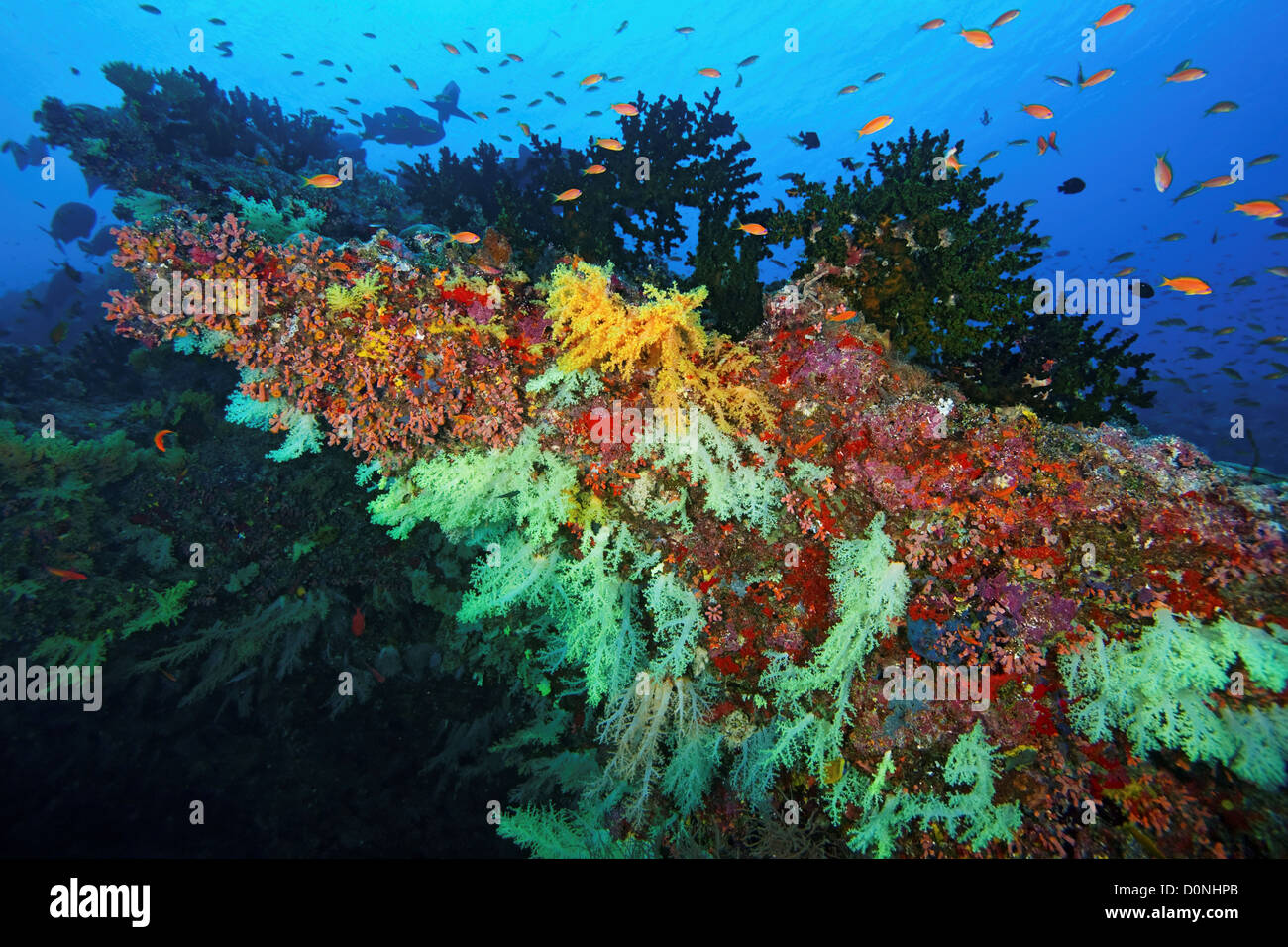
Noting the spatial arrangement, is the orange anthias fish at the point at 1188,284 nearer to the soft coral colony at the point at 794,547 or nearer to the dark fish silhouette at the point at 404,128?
the soft coral colony at the point at 794,547

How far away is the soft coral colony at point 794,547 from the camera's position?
2951mm

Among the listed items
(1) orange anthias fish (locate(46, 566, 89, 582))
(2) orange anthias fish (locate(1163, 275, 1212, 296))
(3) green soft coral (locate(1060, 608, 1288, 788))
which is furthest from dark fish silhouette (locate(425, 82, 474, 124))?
(3) green soft coral (locate(1060, 608, 1288, 788))

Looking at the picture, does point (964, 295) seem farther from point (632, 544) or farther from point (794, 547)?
point (632, 544)

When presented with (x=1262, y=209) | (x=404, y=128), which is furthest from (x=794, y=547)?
(x=404, y=128)

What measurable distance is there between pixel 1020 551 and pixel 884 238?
3108 mm

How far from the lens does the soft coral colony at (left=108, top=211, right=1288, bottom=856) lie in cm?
295

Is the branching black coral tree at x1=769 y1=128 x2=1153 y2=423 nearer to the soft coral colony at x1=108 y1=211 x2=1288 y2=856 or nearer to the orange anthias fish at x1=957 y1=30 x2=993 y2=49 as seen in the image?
the soft coral colony at x1=108 y1=211 x2=1288 y2=856

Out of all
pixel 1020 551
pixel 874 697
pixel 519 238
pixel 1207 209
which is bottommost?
pixel 874 697

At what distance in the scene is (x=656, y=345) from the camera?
137 inches

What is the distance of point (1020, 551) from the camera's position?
10.4ft

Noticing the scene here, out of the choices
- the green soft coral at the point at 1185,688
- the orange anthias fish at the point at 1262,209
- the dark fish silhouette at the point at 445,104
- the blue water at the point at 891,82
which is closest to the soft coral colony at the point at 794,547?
the green soft coral at the point at 1185,688

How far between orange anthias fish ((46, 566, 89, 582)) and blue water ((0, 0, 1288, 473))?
50107mm
